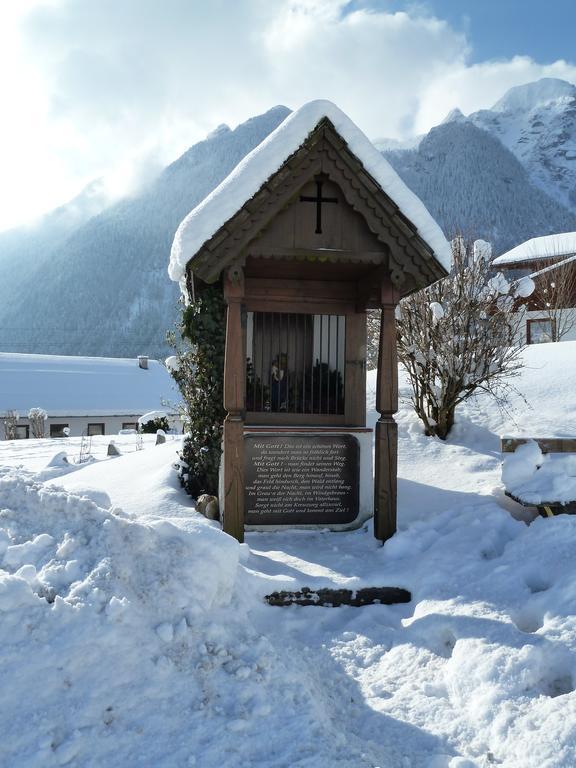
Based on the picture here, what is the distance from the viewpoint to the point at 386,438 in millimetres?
6141

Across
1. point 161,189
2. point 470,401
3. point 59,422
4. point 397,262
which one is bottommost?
point 59,422

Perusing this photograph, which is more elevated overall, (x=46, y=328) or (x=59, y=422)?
(x=46, y=328)

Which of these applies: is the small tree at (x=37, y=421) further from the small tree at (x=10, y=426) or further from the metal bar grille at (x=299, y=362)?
the metal bar grille at (x=299, y=362)

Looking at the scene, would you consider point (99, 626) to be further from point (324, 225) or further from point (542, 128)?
point (542, 128)

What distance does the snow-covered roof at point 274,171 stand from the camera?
18.4ft

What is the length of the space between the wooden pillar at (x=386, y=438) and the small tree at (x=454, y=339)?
9.35 ft

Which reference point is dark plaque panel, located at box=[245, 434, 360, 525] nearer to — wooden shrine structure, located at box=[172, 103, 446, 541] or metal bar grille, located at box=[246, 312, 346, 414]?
wooden shrine structure, located at box=[172, 103, 446, 541]

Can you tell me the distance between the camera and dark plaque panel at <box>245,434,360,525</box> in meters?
6.47

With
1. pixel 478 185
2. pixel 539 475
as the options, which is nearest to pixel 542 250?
pixel 539 475

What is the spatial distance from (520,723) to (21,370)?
125 feet

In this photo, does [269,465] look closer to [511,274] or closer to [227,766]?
[227,766]

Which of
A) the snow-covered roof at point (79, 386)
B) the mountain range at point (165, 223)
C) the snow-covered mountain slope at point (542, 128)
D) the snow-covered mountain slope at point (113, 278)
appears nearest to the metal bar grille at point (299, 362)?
the snow-covered roof at point (79, 386)

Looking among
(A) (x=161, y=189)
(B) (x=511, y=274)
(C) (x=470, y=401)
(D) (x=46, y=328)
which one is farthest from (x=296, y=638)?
(A) (x=161, y=189)

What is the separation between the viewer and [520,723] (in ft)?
9.72
